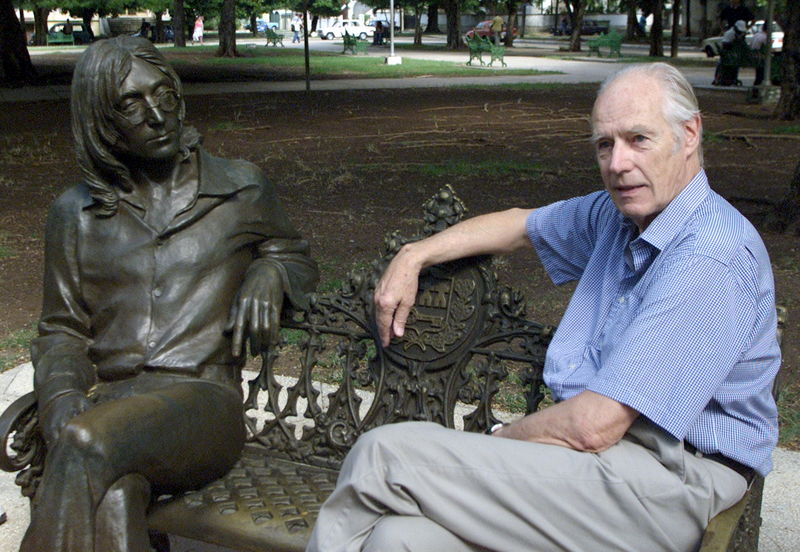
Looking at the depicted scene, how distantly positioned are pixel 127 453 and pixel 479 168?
8532 millimetres

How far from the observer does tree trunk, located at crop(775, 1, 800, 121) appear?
1470 centimetres

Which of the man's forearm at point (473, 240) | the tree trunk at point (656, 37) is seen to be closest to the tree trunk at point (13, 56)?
the tree trunk at point (656, 37)

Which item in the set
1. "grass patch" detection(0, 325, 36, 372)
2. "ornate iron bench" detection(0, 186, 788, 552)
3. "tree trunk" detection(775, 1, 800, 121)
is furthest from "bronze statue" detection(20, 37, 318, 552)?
"tree trunk" detection(775, 1, 800, 121)

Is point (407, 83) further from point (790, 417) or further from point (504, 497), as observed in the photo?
point (504, 497)

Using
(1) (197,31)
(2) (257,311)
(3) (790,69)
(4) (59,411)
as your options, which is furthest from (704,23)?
(4) (59,411)

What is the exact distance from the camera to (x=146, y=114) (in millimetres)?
3371

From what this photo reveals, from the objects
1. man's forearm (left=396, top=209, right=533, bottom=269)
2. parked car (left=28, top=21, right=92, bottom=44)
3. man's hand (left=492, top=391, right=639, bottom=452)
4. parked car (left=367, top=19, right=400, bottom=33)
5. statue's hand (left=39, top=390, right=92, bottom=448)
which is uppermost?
parked car (left=367, top=19, right=400, bottom=33)

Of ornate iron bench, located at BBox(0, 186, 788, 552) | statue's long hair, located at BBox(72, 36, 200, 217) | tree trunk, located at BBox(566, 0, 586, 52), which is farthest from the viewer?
tree trunk, located at BBox(566, 0, 586, 52)

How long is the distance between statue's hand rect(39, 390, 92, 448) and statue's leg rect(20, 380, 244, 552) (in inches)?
7.9

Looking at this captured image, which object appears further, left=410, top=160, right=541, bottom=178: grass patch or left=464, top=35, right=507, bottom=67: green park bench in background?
left=464, top=35, right=507, bottom=67: green park bench in background

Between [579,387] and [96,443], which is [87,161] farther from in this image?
[579,387]

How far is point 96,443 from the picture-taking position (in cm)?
285

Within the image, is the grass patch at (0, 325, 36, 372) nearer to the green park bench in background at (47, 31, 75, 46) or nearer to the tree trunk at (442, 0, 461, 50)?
the tree trunk at (442, 0, 461, 50)

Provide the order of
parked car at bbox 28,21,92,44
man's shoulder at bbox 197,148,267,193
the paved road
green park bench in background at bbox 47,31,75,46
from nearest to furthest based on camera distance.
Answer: man's shoulder at bbox 197,148,267,193
the paved road
green park bench in background at bbox 47,31,75,46
parked car at bbox 28,21,92,44
